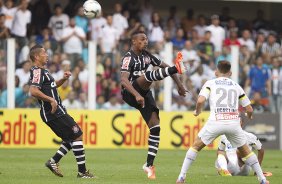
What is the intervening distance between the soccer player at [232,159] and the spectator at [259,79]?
34.9 feet

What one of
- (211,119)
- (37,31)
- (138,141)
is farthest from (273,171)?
(37,31)

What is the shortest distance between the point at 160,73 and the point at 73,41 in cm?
1097

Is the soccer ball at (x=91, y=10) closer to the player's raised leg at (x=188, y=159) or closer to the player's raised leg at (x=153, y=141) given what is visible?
the player's raised leg at (x=153, y=141)

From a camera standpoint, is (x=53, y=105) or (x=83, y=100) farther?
(x=83, y=100)

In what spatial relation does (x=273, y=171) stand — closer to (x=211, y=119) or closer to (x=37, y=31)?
(x=211, y=119)

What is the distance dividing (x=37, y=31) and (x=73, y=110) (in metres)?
3.50

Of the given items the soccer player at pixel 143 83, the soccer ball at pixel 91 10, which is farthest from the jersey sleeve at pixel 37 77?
the soccer ball at pixel 91 10

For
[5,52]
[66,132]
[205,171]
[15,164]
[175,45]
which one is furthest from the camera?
[175,45]

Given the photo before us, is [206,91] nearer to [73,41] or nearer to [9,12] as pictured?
[73,41]

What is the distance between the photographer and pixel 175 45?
26.1 metres

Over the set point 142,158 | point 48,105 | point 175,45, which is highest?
point 175,45

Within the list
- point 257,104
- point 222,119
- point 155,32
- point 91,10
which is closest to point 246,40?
point 257,104

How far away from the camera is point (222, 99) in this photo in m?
13.3

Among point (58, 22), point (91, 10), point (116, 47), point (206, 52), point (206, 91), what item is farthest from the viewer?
point (58, 22)
